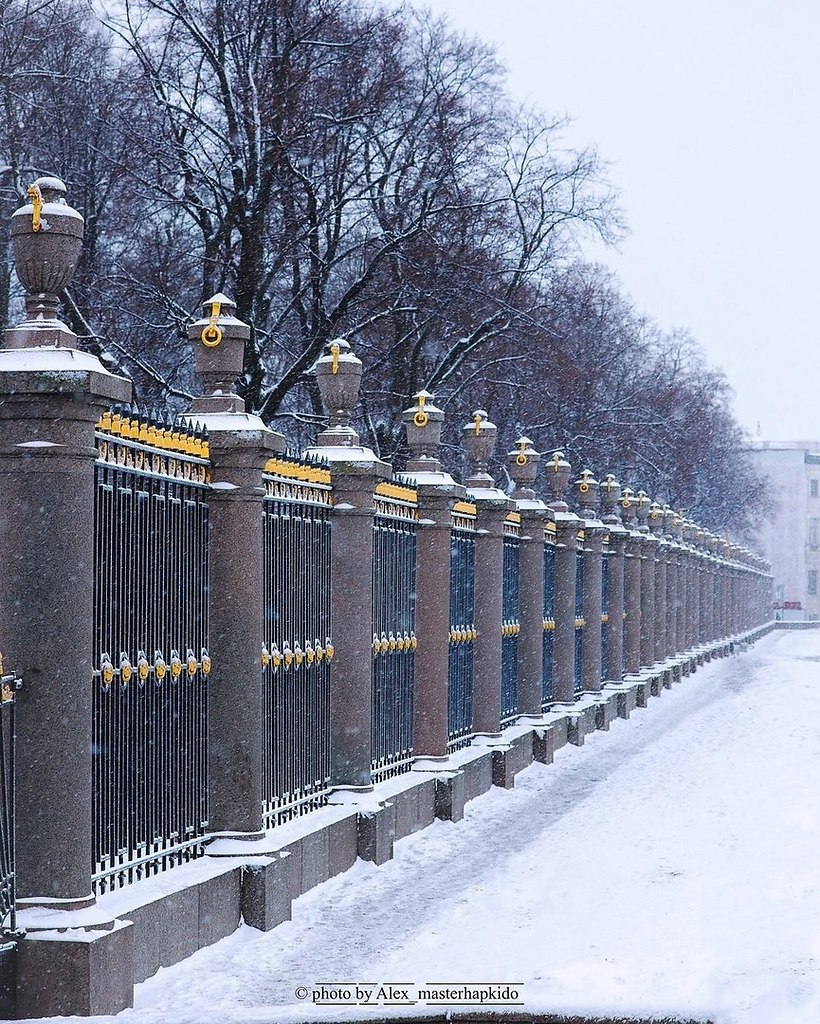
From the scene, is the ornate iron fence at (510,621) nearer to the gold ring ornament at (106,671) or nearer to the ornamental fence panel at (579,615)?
the ornamental fence panel at (579,615)

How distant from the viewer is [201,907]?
7859 millimetres

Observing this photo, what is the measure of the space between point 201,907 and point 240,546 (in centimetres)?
174

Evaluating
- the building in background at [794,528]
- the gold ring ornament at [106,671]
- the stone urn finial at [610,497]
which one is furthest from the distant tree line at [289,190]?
the building in background at [794,528]

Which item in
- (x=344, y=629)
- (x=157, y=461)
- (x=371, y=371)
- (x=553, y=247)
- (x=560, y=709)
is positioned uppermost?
(x=553, y=247)

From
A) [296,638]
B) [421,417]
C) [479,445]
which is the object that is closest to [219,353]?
[296,638]

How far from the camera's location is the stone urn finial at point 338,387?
10.9 meters

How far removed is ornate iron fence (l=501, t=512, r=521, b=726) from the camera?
54.0 feet

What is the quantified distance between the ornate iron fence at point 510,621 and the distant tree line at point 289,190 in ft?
17.6

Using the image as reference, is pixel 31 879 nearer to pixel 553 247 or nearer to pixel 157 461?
pixel 157 461

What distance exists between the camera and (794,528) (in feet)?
384

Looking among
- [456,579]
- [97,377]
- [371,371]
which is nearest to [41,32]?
[371,371]

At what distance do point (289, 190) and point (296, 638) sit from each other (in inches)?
586

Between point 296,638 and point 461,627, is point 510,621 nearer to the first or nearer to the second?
point 461,627

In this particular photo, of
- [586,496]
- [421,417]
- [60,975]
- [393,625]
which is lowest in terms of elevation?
[60,975]
